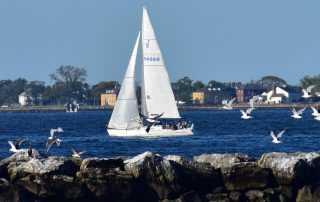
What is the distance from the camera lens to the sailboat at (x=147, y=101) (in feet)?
215

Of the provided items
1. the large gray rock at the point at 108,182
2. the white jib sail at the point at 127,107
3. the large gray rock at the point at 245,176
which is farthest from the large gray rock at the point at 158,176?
the white jib sail at the point at 127,107

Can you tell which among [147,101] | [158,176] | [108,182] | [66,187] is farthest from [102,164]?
[147,101]

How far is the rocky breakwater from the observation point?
30.0 m

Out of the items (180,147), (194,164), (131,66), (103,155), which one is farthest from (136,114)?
(194,164)

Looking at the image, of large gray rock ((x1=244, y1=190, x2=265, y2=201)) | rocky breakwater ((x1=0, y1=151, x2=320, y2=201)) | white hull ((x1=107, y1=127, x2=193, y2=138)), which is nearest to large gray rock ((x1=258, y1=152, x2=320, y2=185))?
rocky breakwater ((x1=0, y1=151, x2=320, y2=201))

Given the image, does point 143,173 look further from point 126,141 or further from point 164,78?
point 164,78

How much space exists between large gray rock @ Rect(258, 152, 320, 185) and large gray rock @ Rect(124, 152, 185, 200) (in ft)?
8.34

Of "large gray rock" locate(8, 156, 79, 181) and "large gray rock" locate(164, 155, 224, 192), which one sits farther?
"large gray rock" locate(164, 155, 224, 192)

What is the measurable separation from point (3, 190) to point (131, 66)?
39534 mm

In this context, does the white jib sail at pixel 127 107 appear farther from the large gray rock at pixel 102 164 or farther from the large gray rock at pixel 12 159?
the large gray rock at pixel 102 164

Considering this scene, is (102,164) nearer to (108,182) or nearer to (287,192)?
(108,182)

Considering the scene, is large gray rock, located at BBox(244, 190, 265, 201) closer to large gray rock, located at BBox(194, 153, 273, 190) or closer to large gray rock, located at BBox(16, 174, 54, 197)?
large gray rock, located at BBox(194, 153, 273, 190)

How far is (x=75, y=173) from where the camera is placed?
30.8 meters

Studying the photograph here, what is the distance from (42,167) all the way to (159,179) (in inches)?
117
